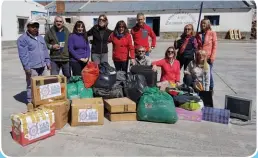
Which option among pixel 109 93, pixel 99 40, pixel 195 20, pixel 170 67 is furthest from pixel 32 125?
pixel 195 20

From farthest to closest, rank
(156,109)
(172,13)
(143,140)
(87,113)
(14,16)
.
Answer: (172,13) < (14,16) < (156,109) < (87,113) < (143,140)

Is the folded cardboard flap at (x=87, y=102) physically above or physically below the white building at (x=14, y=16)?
below

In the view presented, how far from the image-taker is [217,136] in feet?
11.9

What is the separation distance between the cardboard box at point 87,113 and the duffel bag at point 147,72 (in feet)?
4.13

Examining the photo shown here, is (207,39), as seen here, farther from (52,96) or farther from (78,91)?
(52,96)

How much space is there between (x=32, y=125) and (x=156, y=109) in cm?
172

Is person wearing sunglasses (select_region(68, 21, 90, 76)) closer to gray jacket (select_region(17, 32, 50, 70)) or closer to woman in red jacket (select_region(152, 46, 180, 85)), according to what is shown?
gray jacket (select_region(17, 32, 50, 70))

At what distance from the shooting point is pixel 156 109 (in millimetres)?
3924

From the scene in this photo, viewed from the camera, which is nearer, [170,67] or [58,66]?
[58,66]

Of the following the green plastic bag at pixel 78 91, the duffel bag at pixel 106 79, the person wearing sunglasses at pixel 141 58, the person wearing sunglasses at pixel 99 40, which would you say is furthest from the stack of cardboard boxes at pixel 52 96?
the person wearing sunglasses at pixel 141 58

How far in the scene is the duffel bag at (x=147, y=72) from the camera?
487 cm

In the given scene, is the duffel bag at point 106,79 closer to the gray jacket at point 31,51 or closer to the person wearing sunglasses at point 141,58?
the person wearing sunglasses at point 141,58

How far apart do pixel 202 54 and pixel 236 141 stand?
5.54 ft

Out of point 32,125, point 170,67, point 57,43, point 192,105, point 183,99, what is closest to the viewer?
point 32,125
